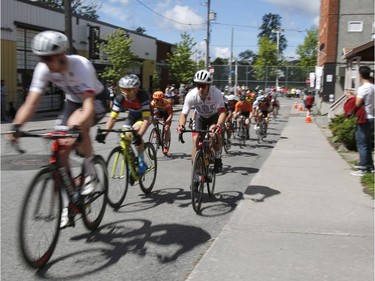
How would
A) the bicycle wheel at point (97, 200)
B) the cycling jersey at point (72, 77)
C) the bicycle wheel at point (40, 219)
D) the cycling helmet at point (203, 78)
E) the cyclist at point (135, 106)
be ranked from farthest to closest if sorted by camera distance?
1. the cycling helmet at point (203, 78)
2. the cyclist at point (135, 106)
3. the bicycle wheel at point (97, 200)
4. the cycling jersey at point (72, 77)
5. the bicycle wheel at point (40, 219)

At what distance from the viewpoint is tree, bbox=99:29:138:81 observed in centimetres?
3045

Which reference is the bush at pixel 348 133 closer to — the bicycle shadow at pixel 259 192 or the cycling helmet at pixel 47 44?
the bicycle shadow at pixel 259 192

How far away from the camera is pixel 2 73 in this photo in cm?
2141

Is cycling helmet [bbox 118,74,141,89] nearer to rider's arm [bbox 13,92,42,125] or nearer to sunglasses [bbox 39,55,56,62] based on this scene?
rider's arm [bbox 13,92,42,125]

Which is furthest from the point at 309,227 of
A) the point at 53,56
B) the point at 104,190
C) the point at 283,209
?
the point at 53,56

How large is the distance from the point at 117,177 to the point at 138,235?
128cm

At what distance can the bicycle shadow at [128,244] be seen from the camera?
154 inches

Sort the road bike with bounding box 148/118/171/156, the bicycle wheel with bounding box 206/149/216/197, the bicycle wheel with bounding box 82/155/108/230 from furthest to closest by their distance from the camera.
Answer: the road bike with bounding box 148/118/171/156 < the bicycle wheel with bounding box 206/149/216/197 < the bicycle wheel with bounding box 82/155/108/230

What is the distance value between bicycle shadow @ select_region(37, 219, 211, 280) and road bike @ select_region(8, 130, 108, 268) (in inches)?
7.8

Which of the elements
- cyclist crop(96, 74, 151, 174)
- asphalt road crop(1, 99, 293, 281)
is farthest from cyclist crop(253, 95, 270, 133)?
cyclist crop(96, 74, 151, 174)

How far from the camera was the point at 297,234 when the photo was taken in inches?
190

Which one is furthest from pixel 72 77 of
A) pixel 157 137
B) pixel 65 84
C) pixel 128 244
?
pixel 157 137

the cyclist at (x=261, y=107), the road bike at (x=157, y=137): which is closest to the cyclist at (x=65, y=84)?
the road bike at (x=157, y=137)

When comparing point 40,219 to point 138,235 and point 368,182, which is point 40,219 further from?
point 368,182
